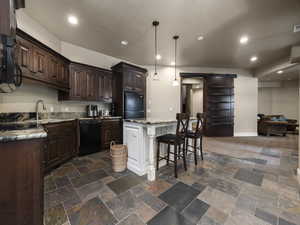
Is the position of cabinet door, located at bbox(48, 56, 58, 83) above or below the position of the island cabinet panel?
above

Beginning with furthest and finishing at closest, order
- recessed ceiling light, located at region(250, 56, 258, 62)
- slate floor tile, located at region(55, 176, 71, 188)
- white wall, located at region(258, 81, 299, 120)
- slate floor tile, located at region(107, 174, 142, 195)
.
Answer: white wall, located at region(258, 81, 299, 120), recessed ceiling light, located at region(250, 56, 258, 62), slate floor tile, located at region(55, 176, 71, 188), slate floor tile, located at region(107, 174, 142, 195)

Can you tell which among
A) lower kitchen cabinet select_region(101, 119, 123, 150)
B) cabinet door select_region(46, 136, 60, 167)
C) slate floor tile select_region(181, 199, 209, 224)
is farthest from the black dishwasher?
slate floor tile select_region(181, 199, 209, 224)

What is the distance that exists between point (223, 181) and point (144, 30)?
10.9 ft

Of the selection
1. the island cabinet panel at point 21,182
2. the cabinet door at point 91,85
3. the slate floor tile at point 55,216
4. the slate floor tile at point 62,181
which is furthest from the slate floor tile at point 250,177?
the cabinet door at point 91,85

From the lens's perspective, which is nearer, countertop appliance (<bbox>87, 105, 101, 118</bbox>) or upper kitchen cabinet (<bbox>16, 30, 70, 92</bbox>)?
upper kitchen cabinet (<bbox>16, 30, 70, 92</bbox>)

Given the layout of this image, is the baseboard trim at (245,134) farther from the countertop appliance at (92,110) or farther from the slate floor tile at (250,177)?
the countertop appliance at (92,110)

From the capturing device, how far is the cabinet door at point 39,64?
7.30 feet

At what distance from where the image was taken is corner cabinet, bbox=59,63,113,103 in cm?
311

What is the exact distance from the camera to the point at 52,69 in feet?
8.47

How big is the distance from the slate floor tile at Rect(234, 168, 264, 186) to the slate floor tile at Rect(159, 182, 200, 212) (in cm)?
94

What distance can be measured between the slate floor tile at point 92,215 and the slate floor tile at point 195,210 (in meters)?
0.77

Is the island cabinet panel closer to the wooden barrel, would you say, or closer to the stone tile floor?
the stone tile floor

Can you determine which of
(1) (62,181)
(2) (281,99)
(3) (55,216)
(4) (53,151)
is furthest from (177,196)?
(2) (281,99)

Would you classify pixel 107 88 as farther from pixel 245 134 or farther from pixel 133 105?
pixel 245 134
